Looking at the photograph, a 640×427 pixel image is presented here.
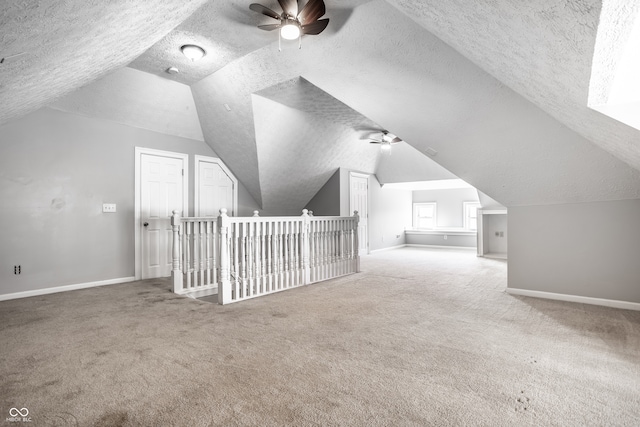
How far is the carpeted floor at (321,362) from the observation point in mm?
1548

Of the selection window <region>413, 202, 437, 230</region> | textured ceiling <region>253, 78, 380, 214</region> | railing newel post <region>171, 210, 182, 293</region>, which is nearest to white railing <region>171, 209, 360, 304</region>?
railing newel post <region>171, 210, 182, 293</region>

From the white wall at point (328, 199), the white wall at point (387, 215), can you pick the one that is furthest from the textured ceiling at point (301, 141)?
the white wall at point (387, 215)

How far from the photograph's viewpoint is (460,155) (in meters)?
3.68

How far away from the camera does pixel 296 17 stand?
2787mm

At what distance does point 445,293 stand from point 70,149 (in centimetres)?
552

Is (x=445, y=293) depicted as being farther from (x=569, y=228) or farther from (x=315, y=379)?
(x=315, y=379)

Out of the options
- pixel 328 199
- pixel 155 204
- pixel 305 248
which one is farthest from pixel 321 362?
pixel 328 199

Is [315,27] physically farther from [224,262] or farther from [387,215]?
[387,215]

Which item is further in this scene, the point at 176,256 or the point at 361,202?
the point at 361,202

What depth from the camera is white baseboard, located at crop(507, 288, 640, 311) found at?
10.5 feet

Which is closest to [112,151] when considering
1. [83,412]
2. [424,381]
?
[83,412]

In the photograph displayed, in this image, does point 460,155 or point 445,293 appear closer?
point 460,155

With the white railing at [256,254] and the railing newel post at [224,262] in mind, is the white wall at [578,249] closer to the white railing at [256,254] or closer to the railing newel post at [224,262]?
the white railing at [256,254]

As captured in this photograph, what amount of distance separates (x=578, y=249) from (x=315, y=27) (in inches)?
146
